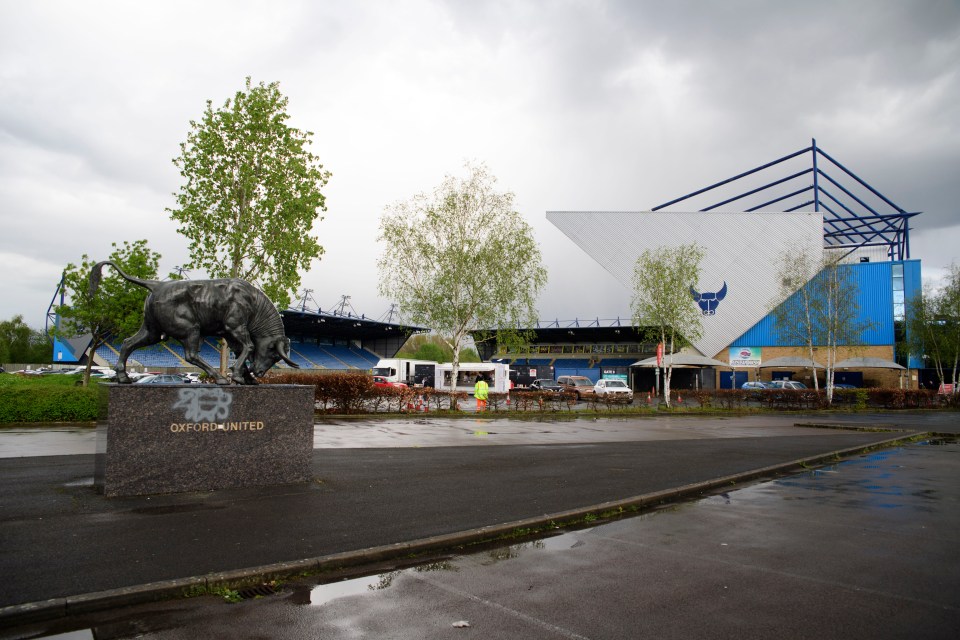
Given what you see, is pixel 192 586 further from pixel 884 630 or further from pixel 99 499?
pixel 884 630

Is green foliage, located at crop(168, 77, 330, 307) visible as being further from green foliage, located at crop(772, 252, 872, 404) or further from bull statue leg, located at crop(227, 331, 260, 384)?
green foliage, located at crop(772, 252, 872, 404)

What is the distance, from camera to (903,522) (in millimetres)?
7633

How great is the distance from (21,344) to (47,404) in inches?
3260

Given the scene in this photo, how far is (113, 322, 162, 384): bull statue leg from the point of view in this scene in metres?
8.57

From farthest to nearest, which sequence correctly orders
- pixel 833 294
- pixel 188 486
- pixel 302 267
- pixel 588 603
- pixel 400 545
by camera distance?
A: 1. pixel 833 294
2. pixel 302 267
3. pixel 188 486
4. pixel 400 545
5. pixel 588 603

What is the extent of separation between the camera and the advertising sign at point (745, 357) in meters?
54.7

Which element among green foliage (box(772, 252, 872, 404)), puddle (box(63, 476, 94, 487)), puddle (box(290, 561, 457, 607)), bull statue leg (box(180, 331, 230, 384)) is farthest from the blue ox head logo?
puddle (box(290, 561, 457, 607))

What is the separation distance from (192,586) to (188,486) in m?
3.61

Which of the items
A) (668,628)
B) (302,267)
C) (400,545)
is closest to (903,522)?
(668,628)

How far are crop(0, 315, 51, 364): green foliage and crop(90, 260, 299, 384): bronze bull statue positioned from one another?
85.1m

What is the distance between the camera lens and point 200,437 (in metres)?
8.12

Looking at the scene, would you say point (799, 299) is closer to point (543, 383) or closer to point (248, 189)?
point (543, 383)

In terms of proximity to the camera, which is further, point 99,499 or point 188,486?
point 188,486

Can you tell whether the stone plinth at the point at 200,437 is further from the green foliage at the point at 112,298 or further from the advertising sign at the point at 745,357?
the advertising sign at the point at 745,357
